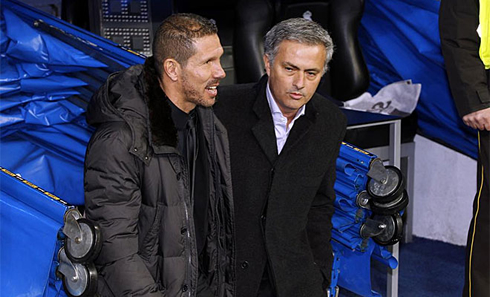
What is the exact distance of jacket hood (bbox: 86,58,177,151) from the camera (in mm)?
1513

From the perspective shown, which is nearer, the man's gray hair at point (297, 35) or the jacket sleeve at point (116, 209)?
the jacket sleeve at point (116, 209)

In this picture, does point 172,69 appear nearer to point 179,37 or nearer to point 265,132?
point 179,37

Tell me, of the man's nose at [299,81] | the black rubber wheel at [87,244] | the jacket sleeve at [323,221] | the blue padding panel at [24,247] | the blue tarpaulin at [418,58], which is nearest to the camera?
the black rubber wheel at [87,244]

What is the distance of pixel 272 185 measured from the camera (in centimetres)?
184

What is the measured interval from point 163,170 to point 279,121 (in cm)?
45

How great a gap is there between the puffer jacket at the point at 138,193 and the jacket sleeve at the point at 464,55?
37.6 inches

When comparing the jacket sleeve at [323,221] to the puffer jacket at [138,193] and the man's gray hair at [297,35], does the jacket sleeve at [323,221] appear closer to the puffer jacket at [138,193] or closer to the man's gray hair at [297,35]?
the man's gray hair at [297,35]

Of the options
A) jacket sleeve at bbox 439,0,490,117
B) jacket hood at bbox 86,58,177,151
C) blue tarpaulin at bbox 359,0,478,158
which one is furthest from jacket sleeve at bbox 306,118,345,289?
blue tarpaulin at bbox 359,0,478,158

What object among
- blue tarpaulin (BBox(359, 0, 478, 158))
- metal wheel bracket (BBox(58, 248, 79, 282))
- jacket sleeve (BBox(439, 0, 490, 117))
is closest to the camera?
metal wheel bracket (BBox(58, 248, 79, 282))

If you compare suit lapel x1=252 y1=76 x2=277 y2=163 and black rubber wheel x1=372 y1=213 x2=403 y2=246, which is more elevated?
suit lapel x1=252 y1=76 x2=277 y2=163

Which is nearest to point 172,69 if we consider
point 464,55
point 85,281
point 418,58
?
point 85,281

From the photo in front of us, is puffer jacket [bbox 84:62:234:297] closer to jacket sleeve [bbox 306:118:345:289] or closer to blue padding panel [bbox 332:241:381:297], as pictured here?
jacket sleeve [bbox 306:118:345:289]

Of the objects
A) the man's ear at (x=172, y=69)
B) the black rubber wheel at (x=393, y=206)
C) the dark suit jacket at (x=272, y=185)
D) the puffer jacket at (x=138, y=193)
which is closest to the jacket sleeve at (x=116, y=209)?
the puffer jacket at (x=138, y=193)

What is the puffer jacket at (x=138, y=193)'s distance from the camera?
4.84 ft
